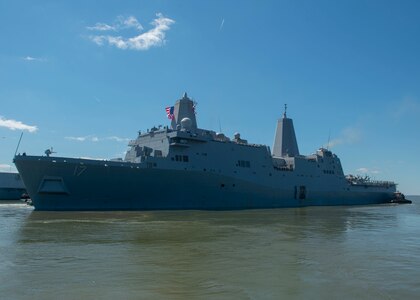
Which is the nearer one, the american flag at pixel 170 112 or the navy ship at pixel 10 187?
the american flag at pixel 170 112

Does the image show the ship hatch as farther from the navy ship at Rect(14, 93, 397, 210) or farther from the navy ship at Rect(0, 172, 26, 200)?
the navy ship at Rect(0, 172, 26, 200)

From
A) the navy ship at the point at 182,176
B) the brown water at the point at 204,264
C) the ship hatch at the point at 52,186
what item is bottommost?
the brown water at the point at 204,264

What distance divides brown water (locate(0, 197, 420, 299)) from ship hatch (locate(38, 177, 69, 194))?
9.24m

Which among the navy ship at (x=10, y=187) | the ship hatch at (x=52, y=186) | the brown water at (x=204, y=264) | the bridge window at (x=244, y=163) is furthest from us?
the navy ship at (x=10, y=187)

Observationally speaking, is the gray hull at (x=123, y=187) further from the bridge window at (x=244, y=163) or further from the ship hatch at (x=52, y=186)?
the bridge window at (x=244, y=163)

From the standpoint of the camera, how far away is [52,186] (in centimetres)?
2614

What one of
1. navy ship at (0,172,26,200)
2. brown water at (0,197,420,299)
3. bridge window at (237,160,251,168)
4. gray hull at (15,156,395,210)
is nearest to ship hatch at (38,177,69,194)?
gray hull at (15,156,395,210)

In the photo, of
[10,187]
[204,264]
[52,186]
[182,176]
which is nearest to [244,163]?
[182,176]

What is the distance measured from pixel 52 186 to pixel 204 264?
62.9ft

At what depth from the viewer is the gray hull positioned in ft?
85.5

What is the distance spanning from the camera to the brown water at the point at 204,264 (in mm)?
7548

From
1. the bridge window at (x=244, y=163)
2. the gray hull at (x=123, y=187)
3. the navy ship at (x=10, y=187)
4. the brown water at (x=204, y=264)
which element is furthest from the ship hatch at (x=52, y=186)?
the navy ship at (x=10, y=187)

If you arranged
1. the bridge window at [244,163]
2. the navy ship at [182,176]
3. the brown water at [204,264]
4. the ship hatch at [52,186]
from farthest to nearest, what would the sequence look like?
the bridge window at [244,163]
the navy ship at [182,176]
the ship hatch at [52,186]
the brown water at [204,264]

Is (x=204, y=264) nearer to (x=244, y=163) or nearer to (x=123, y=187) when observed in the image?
(x=123, y=187)
